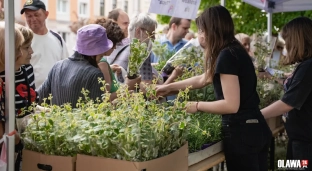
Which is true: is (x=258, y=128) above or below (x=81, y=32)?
below

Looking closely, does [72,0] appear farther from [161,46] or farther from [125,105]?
[125,105]

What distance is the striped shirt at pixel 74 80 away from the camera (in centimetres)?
244

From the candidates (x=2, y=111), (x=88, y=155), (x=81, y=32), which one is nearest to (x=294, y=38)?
(x=81, y=32)

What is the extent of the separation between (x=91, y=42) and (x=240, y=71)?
0.85 metres

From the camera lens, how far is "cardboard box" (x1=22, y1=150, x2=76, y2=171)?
69.6 inches

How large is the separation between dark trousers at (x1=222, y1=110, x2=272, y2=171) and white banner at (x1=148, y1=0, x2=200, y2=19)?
4.25 feet

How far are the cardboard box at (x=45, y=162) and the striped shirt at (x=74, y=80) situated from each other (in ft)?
2.16

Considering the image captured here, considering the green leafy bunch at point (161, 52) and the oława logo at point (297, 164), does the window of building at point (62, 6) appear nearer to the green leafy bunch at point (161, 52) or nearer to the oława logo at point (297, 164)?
the green leafy bunch at point (161, 52)

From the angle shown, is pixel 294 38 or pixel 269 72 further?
pixel 269 72

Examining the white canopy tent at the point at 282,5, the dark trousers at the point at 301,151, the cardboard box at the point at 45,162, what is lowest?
the dark trousers at the point at 301,151

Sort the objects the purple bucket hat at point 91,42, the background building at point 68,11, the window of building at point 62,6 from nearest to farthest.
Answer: the purple bucket hat at point 91,42, the background building at point 68,11, the window of building at point 62,6

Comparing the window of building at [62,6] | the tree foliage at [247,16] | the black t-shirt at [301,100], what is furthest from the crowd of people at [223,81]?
the window of building at [62,6]

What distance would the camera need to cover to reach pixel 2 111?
1844mm

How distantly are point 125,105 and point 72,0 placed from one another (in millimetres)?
19461
